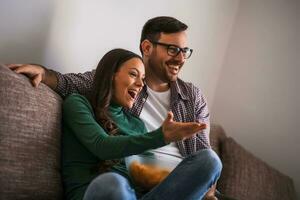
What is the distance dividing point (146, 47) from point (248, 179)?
80cm

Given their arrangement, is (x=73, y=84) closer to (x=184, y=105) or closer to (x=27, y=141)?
(x=27, y=141)

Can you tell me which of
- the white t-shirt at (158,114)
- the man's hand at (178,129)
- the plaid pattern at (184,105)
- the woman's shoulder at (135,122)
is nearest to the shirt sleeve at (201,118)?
the plaid pattern at (184,105)

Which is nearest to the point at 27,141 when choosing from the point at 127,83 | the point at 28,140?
the point at 28,140

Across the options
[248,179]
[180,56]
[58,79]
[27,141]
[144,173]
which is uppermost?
[180,56]

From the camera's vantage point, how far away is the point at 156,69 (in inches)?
66.9

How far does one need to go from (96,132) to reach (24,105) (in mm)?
227

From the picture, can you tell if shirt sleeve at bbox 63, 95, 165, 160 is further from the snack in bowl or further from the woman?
the snack in bowl

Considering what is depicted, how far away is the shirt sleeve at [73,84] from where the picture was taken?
57.1 inches

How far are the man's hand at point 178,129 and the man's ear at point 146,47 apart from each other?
0.59m

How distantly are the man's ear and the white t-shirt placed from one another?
0.49 feet

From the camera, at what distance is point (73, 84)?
1.48 meters

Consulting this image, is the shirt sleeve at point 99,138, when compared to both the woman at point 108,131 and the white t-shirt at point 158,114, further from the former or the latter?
the white t-shirt at point 158,114

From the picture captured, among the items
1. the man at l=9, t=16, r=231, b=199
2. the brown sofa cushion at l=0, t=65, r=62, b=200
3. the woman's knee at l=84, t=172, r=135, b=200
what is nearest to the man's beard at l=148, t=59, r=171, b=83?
the man at l=9, t=16, r=231, b=199

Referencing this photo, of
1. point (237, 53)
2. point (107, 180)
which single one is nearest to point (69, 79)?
point (107, 180)
